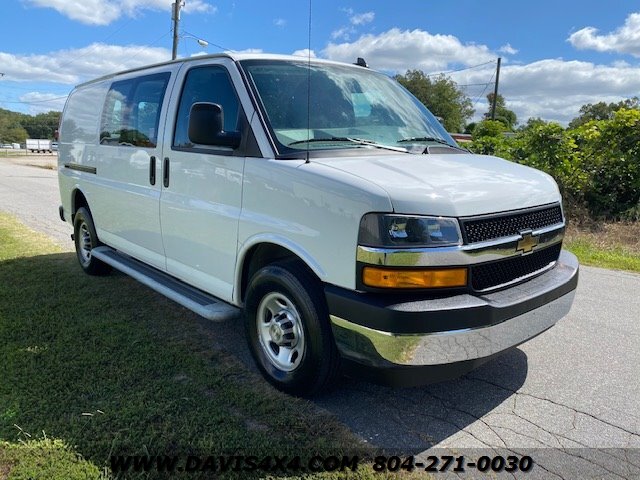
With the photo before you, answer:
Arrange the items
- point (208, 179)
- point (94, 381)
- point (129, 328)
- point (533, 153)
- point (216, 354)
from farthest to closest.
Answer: point (533, 153) → point (129, 328) → point (216, 354) → point (208, 179) → point (94, 381)

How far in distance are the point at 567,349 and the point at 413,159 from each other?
215 centimetres

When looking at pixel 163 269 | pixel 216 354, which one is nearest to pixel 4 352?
pixel 163 269

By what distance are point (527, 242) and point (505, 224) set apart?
24 cm

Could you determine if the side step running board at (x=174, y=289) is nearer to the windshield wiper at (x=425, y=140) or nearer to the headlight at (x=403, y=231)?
the headlight at (x=403, y=231)

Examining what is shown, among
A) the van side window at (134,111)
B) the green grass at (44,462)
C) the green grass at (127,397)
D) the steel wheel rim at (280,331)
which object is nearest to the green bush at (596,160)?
the van side window at (134,111)

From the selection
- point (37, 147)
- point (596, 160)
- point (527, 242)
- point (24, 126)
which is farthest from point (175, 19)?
point (24, 126)

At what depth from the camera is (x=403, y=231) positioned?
2.68m

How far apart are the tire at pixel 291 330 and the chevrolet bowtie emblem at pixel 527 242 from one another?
1214 millimetres

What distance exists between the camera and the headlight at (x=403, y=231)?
2666mm

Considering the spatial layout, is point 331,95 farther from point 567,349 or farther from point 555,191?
point 567,349

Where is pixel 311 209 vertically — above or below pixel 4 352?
above

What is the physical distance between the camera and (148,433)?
293cm

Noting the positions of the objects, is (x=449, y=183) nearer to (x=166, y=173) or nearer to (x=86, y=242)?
(x=166, y=173)

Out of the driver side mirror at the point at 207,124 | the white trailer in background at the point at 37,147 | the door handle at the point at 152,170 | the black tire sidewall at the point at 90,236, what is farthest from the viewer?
the white trailer in background at the point at 37,147
